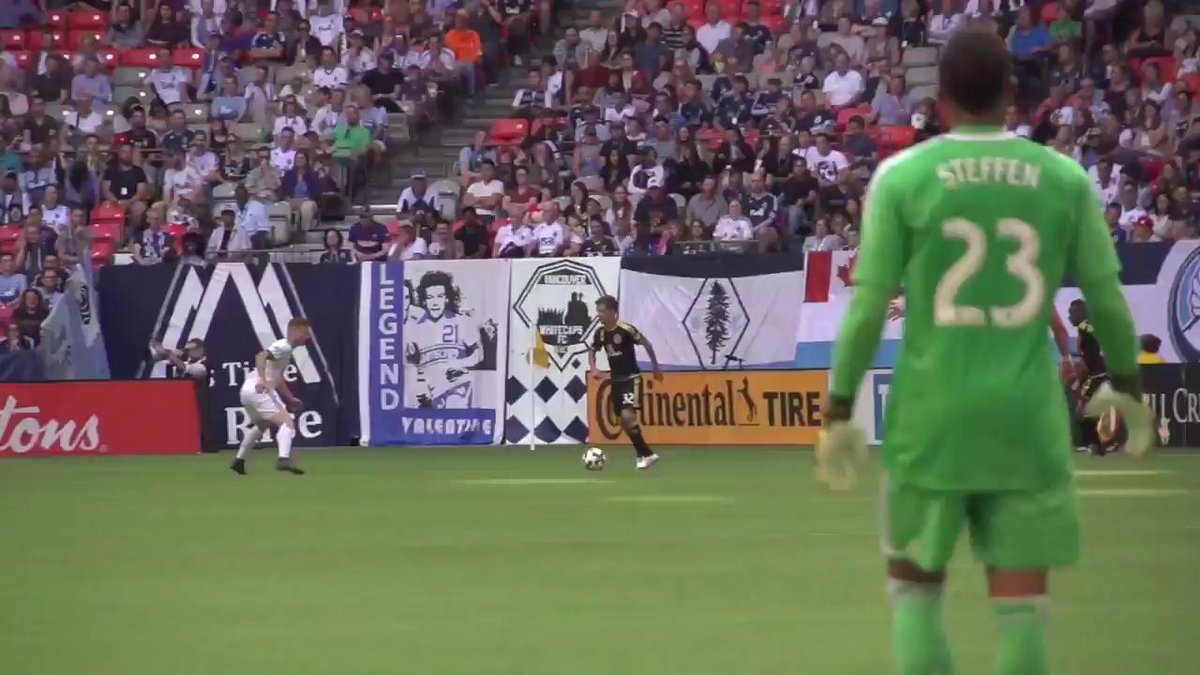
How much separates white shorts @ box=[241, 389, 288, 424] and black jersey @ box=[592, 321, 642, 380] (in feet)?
12.7

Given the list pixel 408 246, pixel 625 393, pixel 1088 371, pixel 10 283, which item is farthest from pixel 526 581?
pixel 10 283

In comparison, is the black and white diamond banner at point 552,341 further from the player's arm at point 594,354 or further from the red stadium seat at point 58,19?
the red stadium seat at point 58,19

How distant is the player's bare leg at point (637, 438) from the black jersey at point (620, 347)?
2.82 feet

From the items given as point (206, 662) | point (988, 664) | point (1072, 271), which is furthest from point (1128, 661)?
point (206, 662)

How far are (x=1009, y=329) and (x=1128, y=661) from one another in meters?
3.35

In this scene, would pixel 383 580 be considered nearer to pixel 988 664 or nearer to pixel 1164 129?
pixel 988 664

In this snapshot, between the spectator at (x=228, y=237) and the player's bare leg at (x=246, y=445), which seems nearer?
the player's bare leg at (x=246, y=445)

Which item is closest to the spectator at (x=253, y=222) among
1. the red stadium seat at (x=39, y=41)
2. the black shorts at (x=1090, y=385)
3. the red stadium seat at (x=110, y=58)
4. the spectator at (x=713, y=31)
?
the red stadium seat at (x=110, y=58)

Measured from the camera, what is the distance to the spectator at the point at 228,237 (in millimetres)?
33562

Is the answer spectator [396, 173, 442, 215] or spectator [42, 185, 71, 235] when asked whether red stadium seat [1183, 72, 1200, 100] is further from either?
spectator [42, 185, 71, 235]

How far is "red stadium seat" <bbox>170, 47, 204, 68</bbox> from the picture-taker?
126ft

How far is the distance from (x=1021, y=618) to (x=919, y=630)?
0.99 feet

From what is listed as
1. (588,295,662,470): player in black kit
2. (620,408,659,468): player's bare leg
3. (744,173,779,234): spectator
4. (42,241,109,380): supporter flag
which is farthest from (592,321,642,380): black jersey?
(42,241,109,380): supporter flag

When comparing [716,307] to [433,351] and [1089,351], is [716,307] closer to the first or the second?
[433,351]
